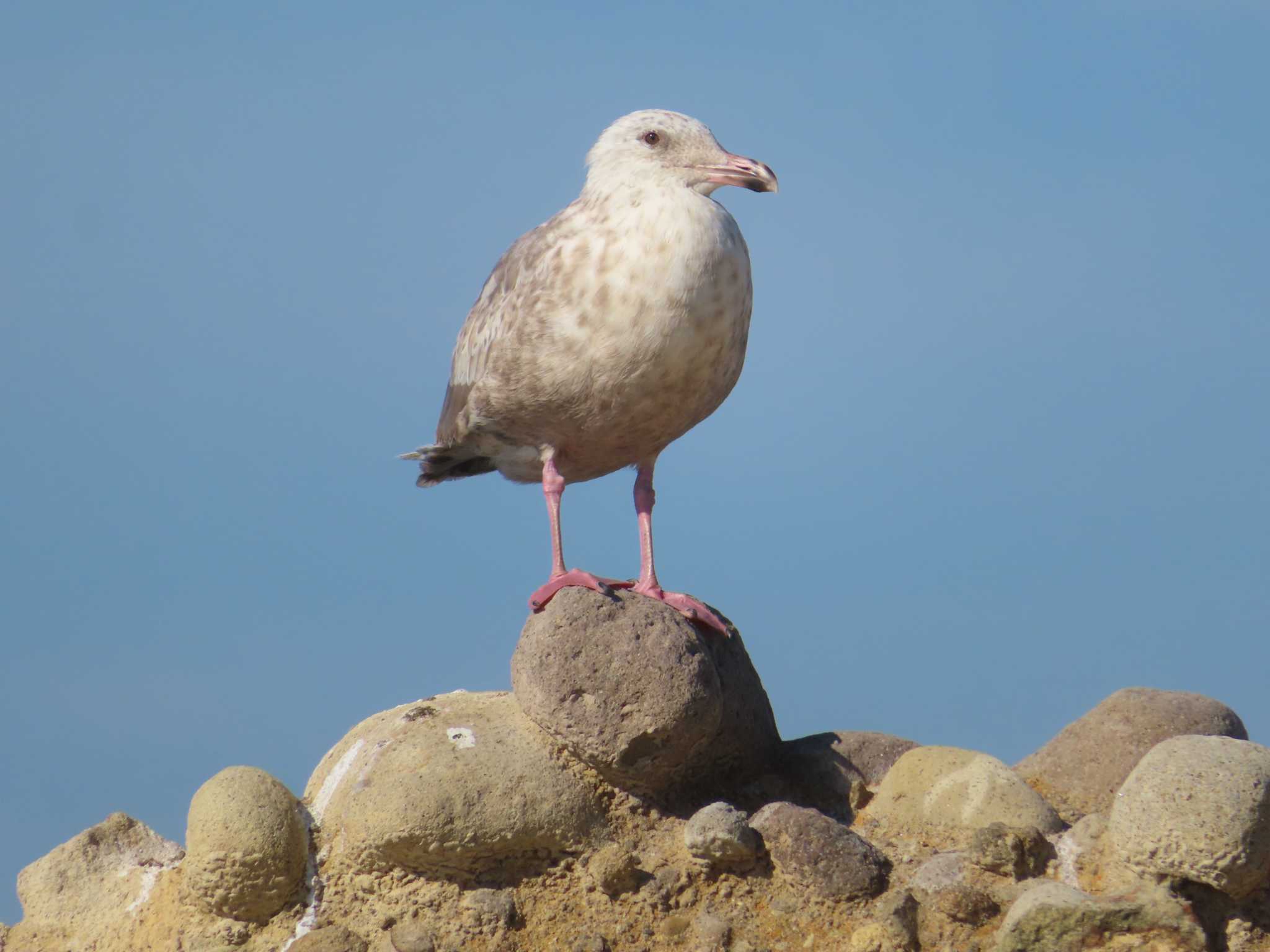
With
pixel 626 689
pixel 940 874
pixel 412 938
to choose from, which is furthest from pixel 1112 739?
pixel 412 938

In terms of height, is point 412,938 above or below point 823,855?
below

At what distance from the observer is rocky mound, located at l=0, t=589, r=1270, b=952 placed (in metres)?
6.23

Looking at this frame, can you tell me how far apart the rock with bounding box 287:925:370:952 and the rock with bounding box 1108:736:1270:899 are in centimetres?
356

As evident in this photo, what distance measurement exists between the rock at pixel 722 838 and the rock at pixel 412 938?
1289 millimetres

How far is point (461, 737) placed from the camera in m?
7.19

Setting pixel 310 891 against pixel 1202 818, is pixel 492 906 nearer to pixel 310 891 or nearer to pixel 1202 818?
pixel 310 891

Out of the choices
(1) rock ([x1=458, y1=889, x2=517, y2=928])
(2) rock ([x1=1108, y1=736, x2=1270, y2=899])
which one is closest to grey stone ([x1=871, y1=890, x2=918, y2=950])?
(2) rock ([x1=1108, y1=736, x2=1270, y2=899])

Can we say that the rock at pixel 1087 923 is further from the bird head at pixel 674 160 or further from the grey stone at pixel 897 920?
the bird head at pixel 674 160

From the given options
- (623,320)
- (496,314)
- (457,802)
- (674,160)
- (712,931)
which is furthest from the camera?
(496,314)

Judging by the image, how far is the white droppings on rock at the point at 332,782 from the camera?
7.34 m

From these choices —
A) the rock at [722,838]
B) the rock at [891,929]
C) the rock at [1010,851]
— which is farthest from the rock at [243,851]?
the rock at [1010,851]

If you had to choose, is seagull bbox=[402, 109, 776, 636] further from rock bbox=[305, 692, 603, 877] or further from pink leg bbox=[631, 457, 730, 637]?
rock bbox=[305, 692, 603, 877]

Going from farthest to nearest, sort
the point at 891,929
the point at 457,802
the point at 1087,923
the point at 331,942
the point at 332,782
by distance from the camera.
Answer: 1. the point at 332,782
2. the point at 457,802
3. the point at 331,942
4. the point at 891,929
5. the point at 1087,923

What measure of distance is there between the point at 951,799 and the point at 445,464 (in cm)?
374
